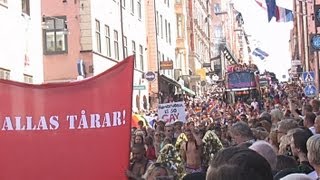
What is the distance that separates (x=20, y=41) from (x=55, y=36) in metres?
11.9

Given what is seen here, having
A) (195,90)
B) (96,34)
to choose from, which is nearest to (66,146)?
(96,34)

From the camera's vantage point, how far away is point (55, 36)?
35.8m

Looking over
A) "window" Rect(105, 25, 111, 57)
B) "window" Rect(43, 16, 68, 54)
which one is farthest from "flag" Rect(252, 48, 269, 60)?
"window" Rect(43, 16, 68, 54)

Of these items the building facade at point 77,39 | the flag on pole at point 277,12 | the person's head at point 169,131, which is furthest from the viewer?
the building facade at point 77,39

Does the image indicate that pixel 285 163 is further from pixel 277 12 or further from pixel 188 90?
pixel 188 90

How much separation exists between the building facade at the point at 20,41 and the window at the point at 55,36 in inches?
364

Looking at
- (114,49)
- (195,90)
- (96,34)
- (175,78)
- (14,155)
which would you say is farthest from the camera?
(195,90)

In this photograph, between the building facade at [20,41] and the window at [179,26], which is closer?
the building facade at [20,41]

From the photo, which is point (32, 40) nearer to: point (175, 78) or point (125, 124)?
point (125, 124)

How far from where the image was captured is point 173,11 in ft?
217

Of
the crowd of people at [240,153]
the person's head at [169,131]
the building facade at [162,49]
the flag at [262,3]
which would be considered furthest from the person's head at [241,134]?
the building facade at [162,49]

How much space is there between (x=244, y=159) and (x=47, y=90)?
4.64 metres

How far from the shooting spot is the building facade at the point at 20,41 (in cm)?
2258

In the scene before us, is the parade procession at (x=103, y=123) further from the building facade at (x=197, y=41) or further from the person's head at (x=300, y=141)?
the building facade at (x=197, y=41)
